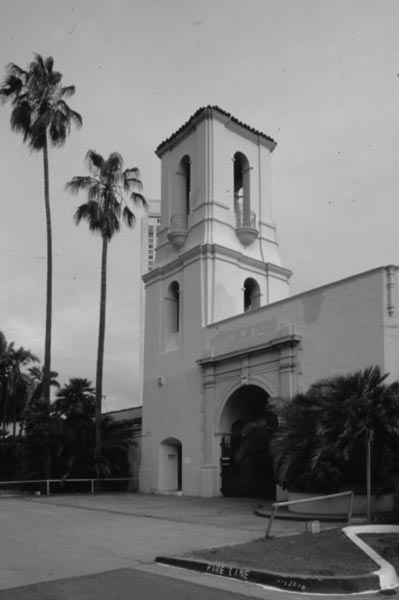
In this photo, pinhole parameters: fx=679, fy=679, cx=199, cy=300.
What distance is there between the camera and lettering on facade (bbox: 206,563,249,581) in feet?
27.7

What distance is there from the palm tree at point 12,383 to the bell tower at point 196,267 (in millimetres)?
17872

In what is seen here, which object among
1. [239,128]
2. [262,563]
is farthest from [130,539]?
[239,128]

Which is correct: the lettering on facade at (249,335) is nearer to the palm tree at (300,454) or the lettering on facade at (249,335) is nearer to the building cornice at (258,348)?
the building cornice at (258,348)

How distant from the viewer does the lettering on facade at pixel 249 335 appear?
2268 centimetres

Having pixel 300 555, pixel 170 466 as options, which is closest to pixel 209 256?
pixel 170 466

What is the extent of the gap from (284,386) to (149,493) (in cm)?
932

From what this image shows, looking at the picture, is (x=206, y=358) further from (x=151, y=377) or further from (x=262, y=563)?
(x=262, y=563)

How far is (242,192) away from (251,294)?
15.8 ft

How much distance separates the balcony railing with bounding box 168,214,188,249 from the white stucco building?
54 mm

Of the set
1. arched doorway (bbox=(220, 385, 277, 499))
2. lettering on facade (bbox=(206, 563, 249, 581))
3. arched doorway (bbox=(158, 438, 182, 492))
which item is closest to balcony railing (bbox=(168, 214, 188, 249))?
arched doorway (bbox=(220, 385, 277, 499))

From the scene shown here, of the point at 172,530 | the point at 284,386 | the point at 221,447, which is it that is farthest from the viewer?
the point at 221,447

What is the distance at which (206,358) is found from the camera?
83.9ft

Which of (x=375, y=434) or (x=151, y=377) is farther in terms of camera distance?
(x=151, y=377)

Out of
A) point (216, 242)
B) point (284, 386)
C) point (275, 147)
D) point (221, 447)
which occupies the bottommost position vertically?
point (221, 447)
